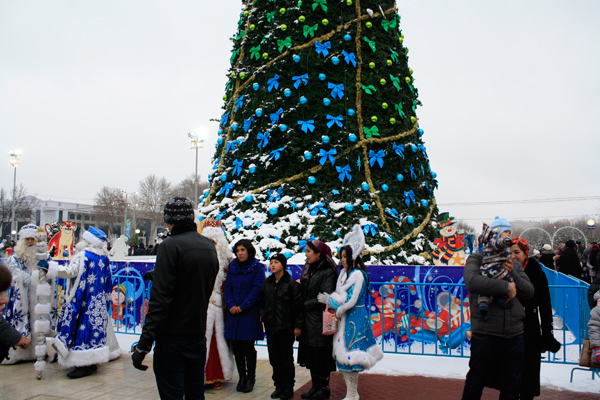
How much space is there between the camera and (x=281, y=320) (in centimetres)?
522

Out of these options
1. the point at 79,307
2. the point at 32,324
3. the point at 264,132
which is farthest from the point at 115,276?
the point at 264,132

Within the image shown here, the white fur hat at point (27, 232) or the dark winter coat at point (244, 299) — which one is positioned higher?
the white fur hat at point (27, 232)

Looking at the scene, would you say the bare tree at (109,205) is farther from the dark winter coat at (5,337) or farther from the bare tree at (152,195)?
the dark winter coat at (5,337)

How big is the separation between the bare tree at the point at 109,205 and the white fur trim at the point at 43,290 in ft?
209

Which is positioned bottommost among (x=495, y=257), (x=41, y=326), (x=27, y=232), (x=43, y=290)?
(x=41, y=326)

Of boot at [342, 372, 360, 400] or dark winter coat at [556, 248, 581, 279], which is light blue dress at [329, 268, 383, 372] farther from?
dark winter coat at [556, 248, 581, 279]

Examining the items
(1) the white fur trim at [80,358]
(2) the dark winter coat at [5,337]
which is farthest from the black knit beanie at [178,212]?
(1) the white fur trim at [80,358]

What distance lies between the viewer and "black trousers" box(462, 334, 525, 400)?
363 cm

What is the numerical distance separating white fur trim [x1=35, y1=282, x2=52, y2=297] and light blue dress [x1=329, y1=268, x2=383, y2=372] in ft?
12.5

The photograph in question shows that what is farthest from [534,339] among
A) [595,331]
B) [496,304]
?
[595,331]

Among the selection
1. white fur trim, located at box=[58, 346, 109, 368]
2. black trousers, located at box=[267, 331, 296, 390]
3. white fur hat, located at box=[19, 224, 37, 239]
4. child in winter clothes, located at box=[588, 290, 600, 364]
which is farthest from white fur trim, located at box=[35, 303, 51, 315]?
child in winter clothes, located at box=[588, 290, 600, 364]

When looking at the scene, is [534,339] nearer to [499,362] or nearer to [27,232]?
[499,362]

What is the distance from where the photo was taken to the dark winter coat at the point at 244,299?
5.37 m

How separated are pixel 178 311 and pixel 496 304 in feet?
8.07
